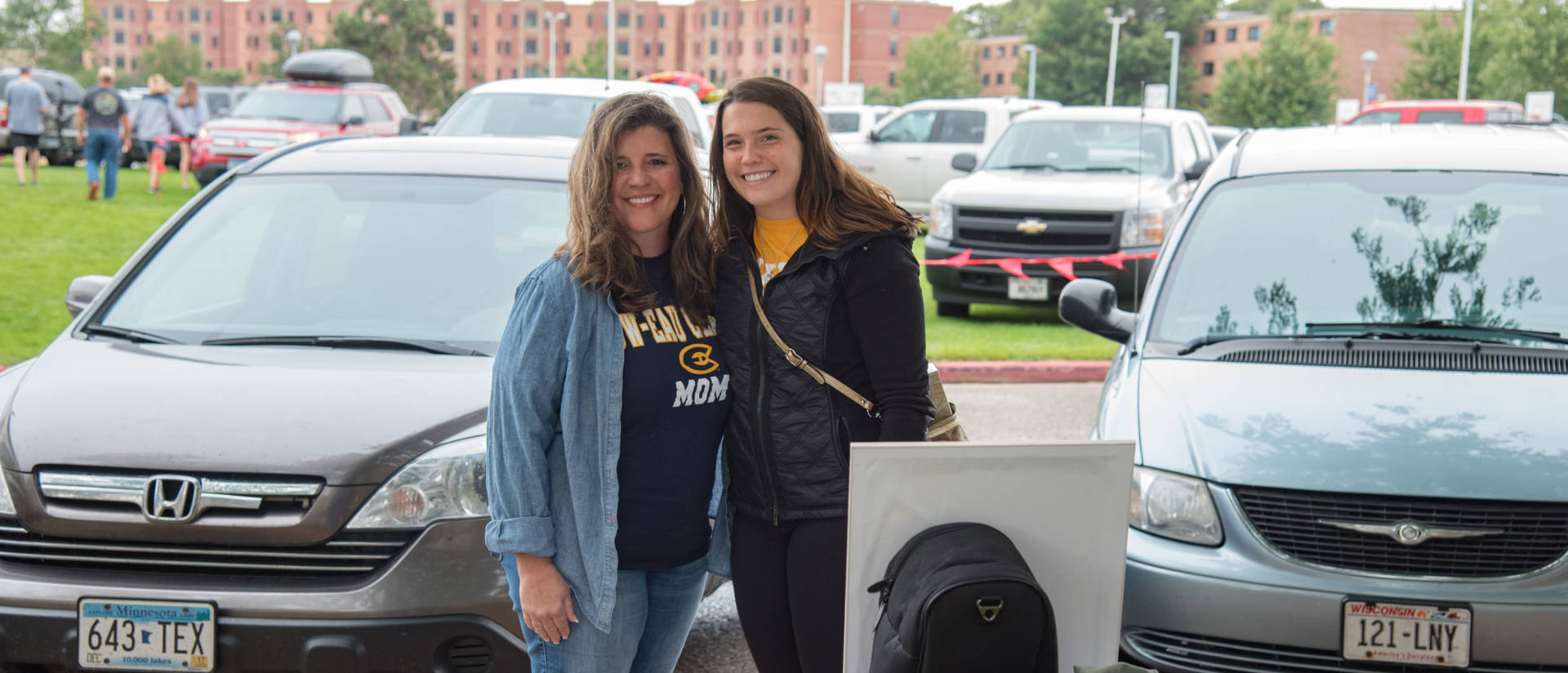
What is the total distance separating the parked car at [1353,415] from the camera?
3432 millimetres

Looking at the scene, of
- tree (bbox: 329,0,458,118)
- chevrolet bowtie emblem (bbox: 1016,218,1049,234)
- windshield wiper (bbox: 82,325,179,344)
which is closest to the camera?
windshield wiper (bbox: 82,325,179,344)

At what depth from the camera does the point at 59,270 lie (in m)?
11.7

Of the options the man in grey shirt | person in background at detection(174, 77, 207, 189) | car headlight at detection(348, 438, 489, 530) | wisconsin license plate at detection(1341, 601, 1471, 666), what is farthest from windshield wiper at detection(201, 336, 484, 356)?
person in background at detection(174, 77, 207, 189)

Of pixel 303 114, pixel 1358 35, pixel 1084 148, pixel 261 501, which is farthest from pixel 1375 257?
pixel 1358 35

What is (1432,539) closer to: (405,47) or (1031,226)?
(1031,226)

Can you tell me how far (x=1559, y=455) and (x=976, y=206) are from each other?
325 inches

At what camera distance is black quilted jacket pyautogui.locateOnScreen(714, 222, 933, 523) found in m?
2.54

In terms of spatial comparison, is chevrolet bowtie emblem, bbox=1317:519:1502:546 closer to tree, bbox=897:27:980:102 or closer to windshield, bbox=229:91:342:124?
windshield, bbox=229:91:342:124


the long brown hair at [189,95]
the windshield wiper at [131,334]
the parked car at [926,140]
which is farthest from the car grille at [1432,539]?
the long brown hair at [189,95]

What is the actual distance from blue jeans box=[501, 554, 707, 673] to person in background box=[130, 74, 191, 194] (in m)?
20.0

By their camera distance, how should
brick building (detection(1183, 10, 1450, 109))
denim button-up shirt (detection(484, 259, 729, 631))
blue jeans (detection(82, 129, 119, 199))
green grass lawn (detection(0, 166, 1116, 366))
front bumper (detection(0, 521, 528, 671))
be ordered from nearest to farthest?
denim button-up shirt (detection(484, 259, 729, 631)), front bumper (detection(0, 521, 528, 671)), green grass lawn (detection(0, 166, 1116, 366)), blue jeans (detection(82, 129, 119, 199)), brick building (detection(1183, 10, 1450, 109))

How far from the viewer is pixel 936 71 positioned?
85.1 metres

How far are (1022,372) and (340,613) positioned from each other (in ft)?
21.4

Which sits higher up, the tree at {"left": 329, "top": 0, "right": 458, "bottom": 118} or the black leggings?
the tree at {"left": 329, "top": 0, "right": 458, "bottom": 118}
